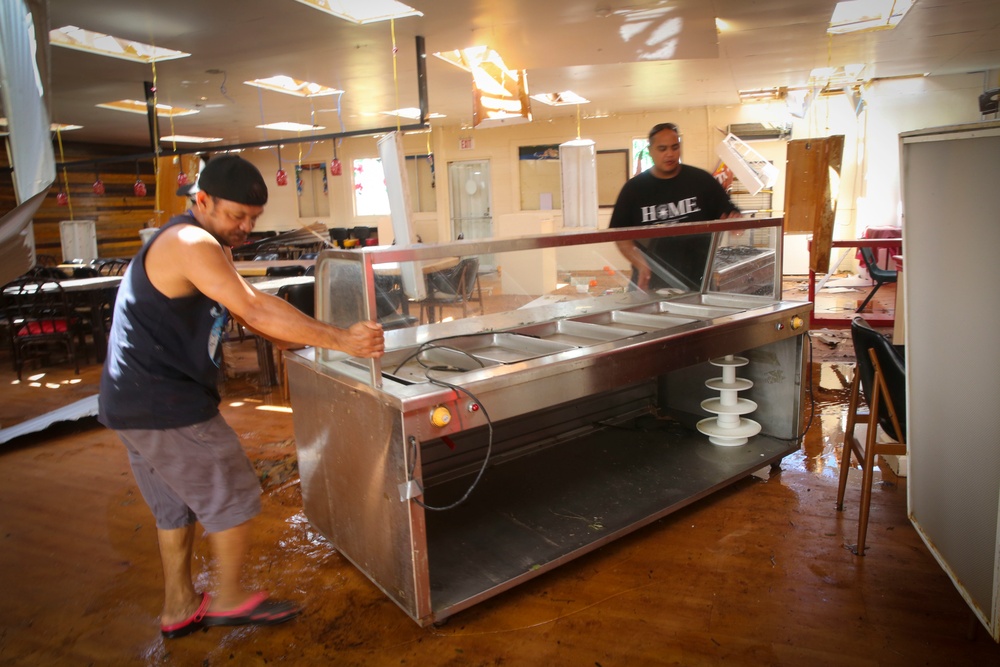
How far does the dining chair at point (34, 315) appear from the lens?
6016mm

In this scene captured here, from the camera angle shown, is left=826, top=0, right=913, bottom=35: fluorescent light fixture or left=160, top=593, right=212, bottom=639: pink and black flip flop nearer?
left=160, top=593, right=212, bottom=639: pink and black flip flop

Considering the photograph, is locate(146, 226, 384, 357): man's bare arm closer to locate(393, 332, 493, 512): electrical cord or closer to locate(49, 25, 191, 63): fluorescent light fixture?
locate(393, 332, 493, 512): electrical cord

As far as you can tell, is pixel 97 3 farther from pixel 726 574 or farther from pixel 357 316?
pixel 726 574

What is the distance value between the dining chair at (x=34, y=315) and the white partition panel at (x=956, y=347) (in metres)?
6.57

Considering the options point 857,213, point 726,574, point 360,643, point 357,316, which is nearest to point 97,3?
point 357,316

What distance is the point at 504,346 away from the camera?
2771 millimetres

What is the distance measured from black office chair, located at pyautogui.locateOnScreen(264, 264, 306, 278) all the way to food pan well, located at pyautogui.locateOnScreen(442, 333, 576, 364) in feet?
14.6

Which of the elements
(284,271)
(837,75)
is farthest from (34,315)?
(837,75)

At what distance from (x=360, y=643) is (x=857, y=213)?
10.9m

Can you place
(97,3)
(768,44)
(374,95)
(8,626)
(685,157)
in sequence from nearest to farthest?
(8,626) → (97,3) → (768,44) → (374,95) → (685,157)

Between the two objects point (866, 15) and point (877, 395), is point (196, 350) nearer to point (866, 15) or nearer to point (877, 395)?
point (877, 395)

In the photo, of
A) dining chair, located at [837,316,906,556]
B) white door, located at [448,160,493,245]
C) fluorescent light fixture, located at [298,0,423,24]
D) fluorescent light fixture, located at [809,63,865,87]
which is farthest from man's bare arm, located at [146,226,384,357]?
white door, located at [448,160,493,245]

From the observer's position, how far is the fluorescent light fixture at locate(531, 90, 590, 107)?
9.41 meters

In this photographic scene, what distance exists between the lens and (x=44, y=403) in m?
5.23
